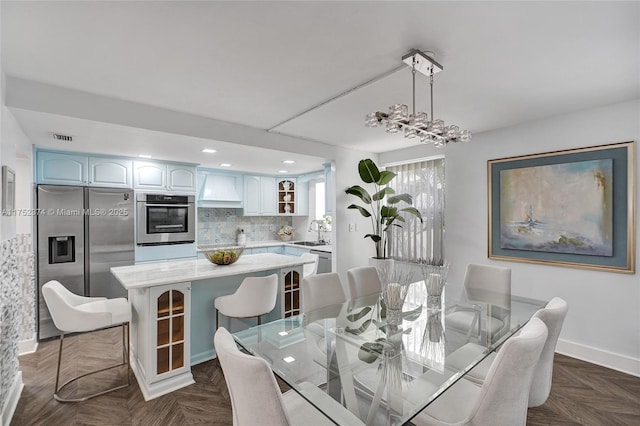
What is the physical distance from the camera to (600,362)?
2.82m

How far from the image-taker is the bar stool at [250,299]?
2531mm

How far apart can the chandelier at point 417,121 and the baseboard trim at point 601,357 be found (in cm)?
255

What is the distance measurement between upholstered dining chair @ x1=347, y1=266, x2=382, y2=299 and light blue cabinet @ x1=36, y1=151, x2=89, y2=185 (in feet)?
11.4

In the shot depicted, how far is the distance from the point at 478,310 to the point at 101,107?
3.35 m

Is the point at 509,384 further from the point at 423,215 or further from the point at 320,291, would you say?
the point at 423,215

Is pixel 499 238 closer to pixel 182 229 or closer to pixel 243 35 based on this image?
pixel 243 35

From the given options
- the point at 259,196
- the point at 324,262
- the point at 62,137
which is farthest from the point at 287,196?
the point at 62,137

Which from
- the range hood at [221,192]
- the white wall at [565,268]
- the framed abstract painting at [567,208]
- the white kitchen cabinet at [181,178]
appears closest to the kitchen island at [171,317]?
the white kitchen cabinet at [181,178]

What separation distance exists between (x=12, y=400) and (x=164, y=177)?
9.49 ft

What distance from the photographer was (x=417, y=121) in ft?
5.83

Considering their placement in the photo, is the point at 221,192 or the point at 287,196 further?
the point at 287,196

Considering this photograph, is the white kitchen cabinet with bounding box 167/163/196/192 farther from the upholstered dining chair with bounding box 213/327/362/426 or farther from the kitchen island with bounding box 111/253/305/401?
the upholstered dining chair with bounding box 213/327/362/426

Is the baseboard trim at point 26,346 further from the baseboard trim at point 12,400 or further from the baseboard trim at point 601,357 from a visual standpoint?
the baseboard trim at point 601,357

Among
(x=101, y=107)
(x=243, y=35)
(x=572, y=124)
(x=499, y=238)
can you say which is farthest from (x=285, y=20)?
(x=499, y=238)
